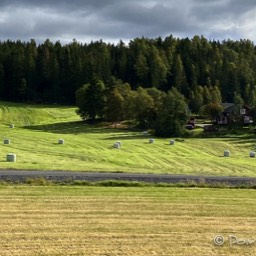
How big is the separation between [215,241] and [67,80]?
15320cm

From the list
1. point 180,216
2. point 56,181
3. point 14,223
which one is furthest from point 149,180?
point 14,223

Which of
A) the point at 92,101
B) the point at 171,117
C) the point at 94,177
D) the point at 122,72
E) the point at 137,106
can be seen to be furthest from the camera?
the point at 122,72

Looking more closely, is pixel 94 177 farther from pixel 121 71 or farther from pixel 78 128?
pixel 121 71

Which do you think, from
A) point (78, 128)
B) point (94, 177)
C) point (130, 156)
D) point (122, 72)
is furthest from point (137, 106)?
point (122, 72)

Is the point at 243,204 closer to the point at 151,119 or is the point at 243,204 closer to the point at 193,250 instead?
the point at 193,250

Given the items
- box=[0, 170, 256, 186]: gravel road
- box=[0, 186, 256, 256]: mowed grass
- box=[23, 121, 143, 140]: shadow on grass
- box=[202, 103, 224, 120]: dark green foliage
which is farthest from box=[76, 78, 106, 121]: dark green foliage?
box=[0, 186, 256, 256]: mowed grass

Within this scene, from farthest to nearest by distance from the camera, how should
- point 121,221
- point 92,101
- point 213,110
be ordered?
point 213,110 < point 92,101 < point 121,221

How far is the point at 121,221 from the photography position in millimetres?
17344

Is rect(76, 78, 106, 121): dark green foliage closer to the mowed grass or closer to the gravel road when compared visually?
the gravel road

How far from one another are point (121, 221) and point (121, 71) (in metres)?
158

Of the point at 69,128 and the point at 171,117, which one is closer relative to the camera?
the point at 171,117

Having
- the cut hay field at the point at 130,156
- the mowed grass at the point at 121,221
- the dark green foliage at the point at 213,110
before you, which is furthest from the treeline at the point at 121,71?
the mowed grass at the point at 121,221

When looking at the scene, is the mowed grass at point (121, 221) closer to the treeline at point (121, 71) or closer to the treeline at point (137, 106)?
the treeline at point (137, 106)

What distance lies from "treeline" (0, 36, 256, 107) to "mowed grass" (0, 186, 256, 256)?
126374mm
